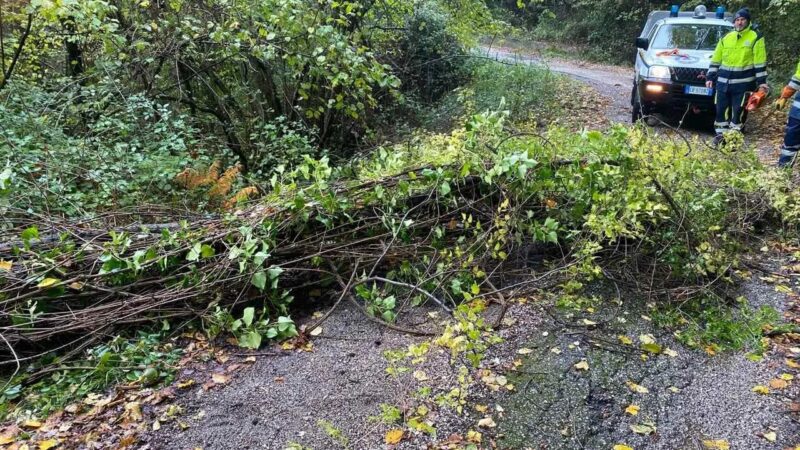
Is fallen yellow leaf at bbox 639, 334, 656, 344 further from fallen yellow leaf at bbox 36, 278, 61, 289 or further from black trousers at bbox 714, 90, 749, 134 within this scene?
black trousers at bbox 714, 90, 749, 134

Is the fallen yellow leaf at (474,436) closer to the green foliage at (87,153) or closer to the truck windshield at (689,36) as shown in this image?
the green foliage at (87,153)

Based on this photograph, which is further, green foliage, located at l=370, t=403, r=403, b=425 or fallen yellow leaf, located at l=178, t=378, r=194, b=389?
fallen yellow leaf, located at l=178, t=378, r=194, b=389

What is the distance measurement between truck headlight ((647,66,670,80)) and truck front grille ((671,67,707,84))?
0.30 feet

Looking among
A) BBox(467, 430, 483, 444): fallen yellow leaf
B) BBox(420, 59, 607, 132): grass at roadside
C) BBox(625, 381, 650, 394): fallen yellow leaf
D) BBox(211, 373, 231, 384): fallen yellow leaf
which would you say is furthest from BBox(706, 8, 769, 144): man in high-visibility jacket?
BBox(211, 373, 231, 384): fallen yellow leaf

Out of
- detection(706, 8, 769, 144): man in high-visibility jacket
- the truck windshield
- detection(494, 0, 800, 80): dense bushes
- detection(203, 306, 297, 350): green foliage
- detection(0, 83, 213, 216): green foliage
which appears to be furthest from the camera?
detection(494, 0, 800, 80): dense bushes

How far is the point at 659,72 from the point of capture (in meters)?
8.74

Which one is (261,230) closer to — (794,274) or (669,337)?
(669,337)

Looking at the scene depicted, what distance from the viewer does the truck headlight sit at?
8703mm

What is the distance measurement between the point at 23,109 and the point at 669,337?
7.70m

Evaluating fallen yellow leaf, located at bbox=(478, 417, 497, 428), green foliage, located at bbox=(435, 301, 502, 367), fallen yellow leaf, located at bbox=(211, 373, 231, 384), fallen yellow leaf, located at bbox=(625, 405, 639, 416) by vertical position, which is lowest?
fallen yellow leaf, located at bbox=(625, 405, 639, 416)

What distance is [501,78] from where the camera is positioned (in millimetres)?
13852

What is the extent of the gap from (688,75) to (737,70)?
4.05 feet

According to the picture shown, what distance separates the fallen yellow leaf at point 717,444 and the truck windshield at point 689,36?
8474mm

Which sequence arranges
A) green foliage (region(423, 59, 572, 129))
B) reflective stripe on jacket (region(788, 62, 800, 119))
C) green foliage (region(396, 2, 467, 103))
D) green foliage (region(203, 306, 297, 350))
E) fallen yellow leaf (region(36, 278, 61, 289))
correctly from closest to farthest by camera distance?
fallen yellow leaf (region(36, 278, 61, 289))
green foliage (region(203, 306, 297, 350))
reflective stripe on jacket (region(788, 62, 800, 119))
green foliage (region(423, 59, 572, 129))
green foliage (region(396, 2, 467, 103))
